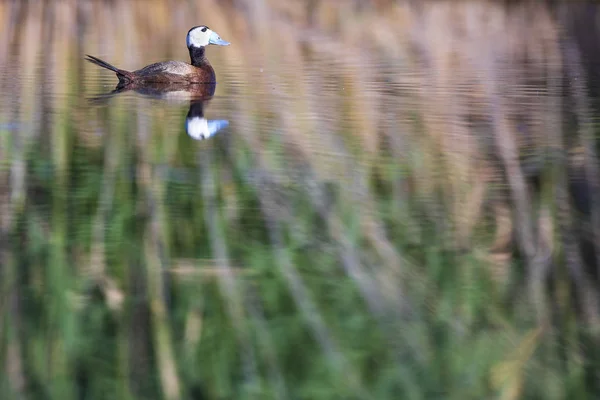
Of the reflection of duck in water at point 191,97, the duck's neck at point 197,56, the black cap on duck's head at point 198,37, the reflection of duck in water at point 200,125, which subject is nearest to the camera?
the reflection of duck in water at point 200,125

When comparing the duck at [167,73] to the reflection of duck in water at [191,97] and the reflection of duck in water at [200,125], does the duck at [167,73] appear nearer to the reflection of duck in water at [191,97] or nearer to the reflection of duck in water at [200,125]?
the reflection of duck in water at [191,97]

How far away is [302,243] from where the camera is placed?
3430 millimetres

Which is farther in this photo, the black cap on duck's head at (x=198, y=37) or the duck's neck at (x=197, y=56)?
the black cap on duck's head at (x=198, y=37)

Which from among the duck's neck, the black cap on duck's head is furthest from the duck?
the black cap on duck's head

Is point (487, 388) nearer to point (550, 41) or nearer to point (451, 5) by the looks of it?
point (550, 41)

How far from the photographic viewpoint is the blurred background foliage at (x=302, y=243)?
254cm

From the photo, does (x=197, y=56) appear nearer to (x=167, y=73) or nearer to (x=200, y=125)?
(x=167, y=73)

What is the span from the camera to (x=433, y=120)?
5602 mm

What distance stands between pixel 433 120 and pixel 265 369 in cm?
330

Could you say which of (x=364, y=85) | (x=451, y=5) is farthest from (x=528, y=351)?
(x=451, y=5)

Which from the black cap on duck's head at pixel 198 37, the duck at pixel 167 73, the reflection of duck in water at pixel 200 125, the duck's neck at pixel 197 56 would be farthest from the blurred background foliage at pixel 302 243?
the black cap on duck's head at pixel 198 37

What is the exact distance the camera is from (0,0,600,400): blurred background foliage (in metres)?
Result: 2.54

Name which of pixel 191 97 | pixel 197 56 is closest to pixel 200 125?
pixel 191 97

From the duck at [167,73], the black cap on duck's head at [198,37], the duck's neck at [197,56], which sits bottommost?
the duck at [167,73]
